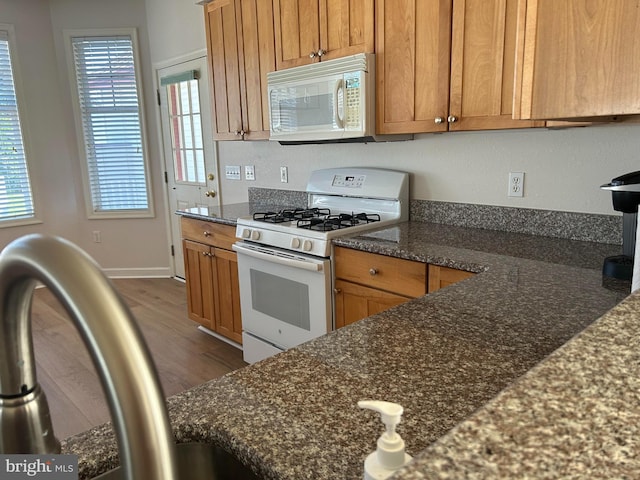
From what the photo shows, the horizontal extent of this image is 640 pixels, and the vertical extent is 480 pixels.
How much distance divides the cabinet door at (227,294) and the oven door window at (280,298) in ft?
0.97

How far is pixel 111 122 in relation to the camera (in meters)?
4.77

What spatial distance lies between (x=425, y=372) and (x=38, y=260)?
29.9 inches

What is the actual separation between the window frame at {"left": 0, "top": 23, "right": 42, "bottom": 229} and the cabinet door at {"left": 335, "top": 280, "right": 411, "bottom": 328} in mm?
3763

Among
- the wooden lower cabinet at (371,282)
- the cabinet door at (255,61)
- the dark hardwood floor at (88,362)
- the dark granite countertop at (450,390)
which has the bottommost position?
the dark hardwood floor at (88,362)

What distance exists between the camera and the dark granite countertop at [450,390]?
0.40 metres

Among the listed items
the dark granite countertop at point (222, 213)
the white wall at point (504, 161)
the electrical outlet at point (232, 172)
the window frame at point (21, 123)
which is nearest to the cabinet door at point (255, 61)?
the white wall at point (504, 161)

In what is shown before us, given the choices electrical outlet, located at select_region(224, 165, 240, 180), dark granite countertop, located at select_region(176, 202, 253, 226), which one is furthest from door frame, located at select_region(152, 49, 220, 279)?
dark granite countertop, located at select_region(176, 202, 253, 226)

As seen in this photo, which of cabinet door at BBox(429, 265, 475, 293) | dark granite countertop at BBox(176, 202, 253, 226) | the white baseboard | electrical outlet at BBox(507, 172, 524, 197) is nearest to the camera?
cabinet door at BBox(429, 265, 475, 293)

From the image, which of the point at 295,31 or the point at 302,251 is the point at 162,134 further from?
the point at 302,251

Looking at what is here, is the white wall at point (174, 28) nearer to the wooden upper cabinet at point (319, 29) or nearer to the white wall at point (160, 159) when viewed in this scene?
the white wall at point (160, 159)

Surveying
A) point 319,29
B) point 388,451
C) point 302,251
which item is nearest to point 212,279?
point 302,251

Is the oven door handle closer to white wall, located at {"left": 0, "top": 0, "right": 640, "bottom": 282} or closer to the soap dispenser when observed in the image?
white wall, located at {"left": 0, "top": 0, "right": 640, "bottom": 282}

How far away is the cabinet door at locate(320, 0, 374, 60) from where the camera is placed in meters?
2.34

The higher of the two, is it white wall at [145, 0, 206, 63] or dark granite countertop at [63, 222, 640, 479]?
white wall at [145, 0, 206, 63]
